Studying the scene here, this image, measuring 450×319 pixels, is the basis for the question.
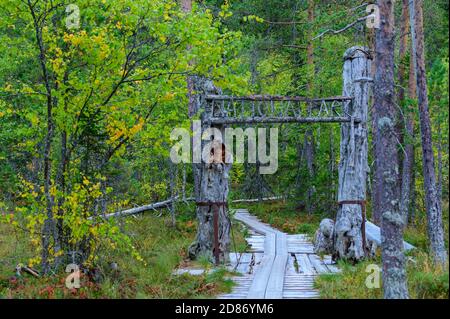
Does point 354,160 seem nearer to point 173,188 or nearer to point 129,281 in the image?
point 129,281

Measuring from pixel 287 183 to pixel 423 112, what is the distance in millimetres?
14064

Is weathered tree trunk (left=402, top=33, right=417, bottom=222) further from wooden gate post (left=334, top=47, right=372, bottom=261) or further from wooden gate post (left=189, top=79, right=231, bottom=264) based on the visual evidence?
wooden gate post (left=189, top=79, right=231, bottom=264)

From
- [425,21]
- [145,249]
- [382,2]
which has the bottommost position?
[145,249]

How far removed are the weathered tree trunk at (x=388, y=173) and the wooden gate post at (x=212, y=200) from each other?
6221mm

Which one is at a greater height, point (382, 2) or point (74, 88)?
point (382, 2)

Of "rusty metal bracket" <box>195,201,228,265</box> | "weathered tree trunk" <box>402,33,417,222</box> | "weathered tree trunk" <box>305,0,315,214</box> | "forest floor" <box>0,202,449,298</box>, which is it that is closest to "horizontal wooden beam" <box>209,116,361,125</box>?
"rusty metal bracket" <box>195,201,228,265</box>

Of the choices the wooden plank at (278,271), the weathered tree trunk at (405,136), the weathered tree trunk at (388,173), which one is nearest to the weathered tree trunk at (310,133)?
the weathered tree trunk at (405,136)

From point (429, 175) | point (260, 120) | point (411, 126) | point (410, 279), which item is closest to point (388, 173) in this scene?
point (410, 279)

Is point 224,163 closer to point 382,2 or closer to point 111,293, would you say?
point 111,293

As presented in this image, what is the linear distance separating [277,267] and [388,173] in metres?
6.32

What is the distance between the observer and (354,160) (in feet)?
51.8

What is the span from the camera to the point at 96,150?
12633mm

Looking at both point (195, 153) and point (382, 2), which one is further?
point (195, 153)
